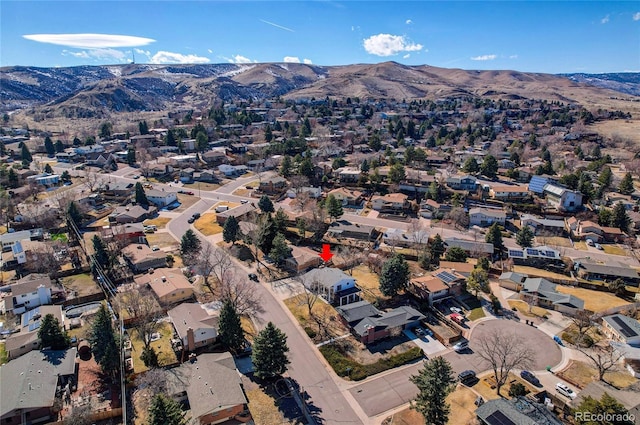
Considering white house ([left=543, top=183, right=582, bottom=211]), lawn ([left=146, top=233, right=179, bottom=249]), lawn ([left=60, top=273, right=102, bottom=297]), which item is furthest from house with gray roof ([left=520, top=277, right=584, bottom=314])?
lawn ([left=60, top=273, right=102, bottom=297])

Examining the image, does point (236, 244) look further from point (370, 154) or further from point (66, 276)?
point (370, 154)

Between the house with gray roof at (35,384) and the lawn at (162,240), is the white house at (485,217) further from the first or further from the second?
the house with gray roof at (35,384)

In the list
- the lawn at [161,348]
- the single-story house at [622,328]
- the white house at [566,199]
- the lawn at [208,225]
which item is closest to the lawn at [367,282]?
the lawn at [161,348]

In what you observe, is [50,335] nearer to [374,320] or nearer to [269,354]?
[269,354]

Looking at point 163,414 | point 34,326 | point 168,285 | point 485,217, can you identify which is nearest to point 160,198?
point 168,285

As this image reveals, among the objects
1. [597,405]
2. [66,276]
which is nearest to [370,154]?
[66,276]

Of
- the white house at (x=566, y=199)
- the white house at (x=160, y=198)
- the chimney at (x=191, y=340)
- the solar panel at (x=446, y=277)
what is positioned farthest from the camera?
the white house at (x=160, y=198)

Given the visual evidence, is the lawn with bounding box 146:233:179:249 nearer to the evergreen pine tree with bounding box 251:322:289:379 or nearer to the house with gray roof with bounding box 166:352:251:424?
the house with gray roof with bounding box 166:352:251:424
